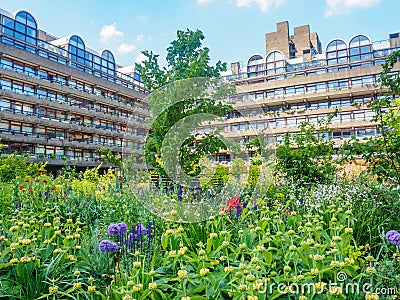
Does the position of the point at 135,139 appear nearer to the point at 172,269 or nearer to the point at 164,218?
the point at 164,218

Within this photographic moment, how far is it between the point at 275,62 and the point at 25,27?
89.1ft

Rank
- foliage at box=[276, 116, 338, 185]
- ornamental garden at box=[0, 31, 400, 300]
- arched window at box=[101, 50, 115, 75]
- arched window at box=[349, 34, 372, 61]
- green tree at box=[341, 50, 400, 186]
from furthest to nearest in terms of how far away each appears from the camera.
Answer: arched window at box=[101, 50, 115, 75] → arched window at box=[349, 34, 372, 61] → foliage at box=[276, 116, 338, 185] → green tree at box=[341, 50, 400, 186] → ornamental garden at box=[0, 31, 400, 300]

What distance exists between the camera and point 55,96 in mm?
29094

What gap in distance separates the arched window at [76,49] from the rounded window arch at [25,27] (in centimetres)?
410

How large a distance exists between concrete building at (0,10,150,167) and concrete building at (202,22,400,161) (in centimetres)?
1393

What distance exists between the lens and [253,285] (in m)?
1.33

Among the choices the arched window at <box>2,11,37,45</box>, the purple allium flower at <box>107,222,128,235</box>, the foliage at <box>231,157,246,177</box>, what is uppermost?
the arched window at <box>2,11,37,45</box>

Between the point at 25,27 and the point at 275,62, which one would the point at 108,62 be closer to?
the point at 25,27

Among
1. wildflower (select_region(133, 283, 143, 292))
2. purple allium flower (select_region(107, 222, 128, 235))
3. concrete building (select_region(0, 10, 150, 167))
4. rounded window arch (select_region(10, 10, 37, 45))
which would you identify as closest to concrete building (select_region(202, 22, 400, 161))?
concrete building (select_region(0, 10, 150, 167))

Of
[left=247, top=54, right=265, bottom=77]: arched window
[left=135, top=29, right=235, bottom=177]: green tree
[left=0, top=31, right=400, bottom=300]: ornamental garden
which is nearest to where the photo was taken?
[left=0, top=31, right=400, bottom=300]: ornamental garden

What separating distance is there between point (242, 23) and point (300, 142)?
2.85 m

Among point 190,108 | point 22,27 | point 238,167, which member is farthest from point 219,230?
point 22,27

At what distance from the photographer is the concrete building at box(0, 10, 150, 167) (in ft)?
81.8

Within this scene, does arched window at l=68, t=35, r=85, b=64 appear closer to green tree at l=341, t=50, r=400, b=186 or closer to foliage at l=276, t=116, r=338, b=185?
foliage at l=276, t=116, r=338, b=185
